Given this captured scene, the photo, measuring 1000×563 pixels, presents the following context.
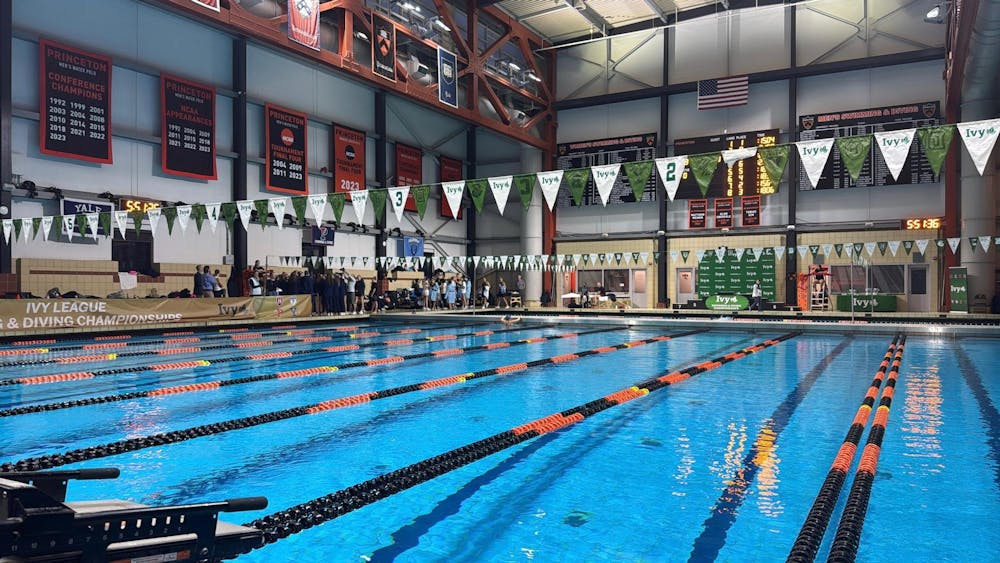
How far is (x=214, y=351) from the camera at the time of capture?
31.2 ft

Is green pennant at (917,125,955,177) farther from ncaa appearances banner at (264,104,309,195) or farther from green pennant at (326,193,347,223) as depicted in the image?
ncaa appearances banner at (264,104,309,195)

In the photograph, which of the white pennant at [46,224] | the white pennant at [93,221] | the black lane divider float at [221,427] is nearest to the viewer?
the black lane divider float at [221,427]

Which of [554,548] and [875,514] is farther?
[875,514]

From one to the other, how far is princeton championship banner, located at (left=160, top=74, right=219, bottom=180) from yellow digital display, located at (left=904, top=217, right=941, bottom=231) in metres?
19.1

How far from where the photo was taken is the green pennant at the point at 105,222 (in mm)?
12840

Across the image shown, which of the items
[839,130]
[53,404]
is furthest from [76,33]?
[839,130]

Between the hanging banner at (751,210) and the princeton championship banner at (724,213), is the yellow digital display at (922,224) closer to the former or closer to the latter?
the hanging banner at (751,210)

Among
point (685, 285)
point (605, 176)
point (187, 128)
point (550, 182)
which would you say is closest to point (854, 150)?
point (605, 176)

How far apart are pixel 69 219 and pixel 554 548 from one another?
13.1 meters

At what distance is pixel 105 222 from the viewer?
42.9 ft

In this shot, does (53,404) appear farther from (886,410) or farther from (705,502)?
(886,410)

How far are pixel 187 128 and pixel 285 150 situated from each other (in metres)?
2.97

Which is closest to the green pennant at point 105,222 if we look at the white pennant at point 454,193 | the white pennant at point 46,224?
the white pennant at point 46,224

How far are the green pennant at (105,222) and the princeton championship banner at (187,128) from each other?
202 cm
